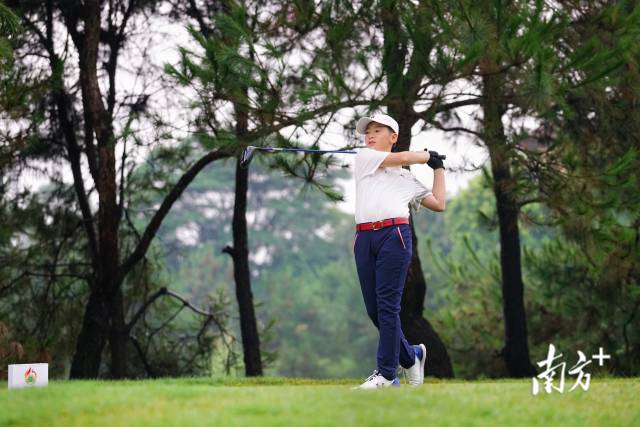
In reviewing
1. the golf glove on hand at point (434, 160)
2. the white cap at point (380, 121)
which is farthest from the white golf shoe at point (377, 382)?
the white cap at point (380, 121)

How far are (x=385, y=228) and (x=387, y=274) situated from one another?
269 mm

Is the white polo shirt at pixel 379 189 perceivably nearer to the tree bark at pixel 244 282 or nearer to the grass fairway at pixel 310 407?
the grass fairway at pixel 310 407

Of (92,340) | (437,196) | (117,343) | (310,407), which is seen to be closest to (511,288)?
(117,343)

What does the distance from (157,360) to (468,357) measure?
15.5 ft

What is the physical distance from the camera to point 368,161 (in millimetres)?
6598

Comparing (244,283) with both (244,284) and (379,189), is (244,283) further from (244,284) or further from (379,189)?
(379,189)

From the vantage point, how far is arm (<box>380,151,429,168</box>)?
6520 mm

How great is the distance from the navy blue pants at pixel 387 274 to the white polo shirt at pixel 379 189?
10 cm

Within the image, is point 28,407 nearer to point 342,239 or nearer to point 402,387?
point 402,387

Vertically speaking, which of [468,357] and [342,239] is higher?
[342,239]

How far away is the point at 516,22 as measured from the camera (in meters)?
8.80

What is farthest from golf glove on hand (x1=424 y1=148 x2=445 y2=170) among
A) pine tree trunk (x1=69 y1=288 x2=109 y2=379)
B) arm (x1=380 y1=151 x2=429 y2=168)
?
pine tree trunk (x1=69 y1=288 x2=109 y2=379)

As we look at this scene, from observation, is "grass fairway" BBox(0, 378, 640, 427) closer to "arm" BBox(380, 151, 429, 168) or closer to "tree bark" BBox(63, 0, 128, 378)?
"arm" BBox(380, 151, 429, 168)

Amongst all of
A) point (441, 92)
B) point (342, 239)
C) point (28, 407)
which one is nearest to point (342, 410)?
point (28, 407)
